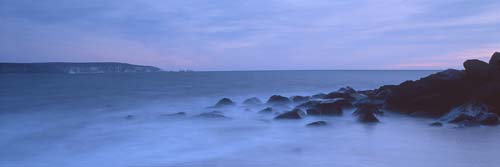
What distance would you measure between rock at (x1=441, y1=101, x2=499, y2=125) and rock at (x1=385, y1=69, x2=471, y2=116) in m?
1.14

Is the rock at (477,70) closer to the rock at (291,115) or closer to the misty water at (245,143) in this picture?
the misty water at (245,143)

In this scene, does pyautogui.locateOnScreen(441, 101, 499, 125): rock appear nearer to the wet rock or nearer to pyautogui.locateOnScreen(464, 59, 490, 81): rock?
pyautogui.locateOnScreen(464, 59, 490, 81): rock

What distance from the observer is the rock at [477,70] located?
14.1m

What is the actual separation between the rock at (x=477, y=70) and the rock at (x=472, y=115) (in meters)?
2.44

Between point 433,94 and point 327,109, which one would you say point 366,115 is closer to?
point 327,109

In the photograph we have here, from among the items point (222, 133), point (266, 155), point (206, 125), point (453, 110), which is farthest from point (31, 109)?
point (453, 110)

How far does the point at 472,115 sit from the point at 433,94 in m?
2.49

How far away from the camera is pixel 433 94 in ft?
45.6

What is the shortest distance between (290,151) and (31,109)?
50.4 feet

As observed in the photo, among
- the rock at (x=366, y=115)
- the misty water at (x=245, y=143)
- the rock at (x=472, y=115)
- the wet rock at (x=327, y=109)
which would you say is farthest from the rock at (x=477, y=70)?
the wet rock at (x=327, y=109)

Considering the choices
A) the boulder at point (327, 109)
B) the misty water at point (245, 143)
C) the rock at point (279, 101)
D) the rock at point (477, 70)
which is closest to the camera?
the misty water at point (245, 143)

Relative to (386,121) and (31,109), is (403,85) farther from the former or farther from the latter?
(31,109)

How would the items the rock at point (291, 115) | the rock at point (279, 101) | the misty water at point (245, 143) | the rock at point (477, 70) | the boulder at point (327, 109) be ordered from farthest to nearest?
1. the rock at point (279, 101)
2. the boulder at point (327, 109)
3. the rock at point (477, 70)
4. the rock at point (291, 115)
5. the misty water at point (245, 143)

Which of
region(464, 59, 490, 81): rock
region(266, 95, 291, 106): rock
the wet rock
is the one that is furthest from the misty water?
region(266, 95, 291, 106): rock
